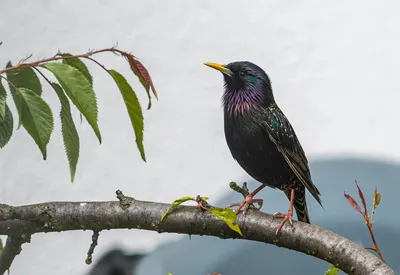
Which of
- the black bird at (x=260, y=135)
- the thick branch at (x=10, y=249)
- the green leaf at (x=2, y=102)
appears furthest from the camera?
the black bird at (x=260, y=135)

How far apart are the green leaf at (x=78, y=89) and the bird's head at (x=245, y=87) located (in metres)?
0.26

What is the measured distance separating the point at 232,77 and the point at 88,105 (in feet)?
0.95

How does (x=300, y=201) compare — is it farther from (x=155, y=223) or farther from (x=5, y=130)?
(x=5, y=130)

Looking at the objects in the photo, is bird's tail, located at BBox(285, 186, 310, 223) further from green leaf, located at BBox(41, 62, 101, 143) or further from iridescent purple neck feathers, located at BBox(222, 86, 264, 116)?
green leaf, located at BBox(41, 62, 101, 143)

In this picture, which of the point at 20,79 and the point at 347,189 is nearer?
the point at 20,79

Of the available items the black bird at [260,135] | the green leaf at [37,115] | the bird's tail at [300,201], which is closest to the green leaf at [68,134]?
the green leaf at [37,115]

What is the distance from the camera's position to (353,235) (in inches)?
42.6

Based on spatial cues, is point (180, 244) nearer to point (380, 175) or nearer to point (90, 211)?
point (380, 175)

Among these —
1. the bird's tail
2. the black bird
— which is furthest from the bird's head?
the bird's tail

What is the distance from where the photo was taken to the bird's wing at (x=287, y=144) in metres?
0.70

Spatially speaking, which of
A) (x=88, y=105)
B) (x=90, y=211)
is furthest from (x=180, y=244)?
(x=88, y=105)

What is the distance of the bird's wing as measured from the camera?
702 millimetres

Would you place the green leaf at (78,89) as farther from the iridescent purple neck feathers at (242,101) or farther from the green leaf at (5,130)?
the iridescent purple neck feathers at (242,101)

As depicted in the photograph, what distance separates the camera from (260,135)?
71 cm
